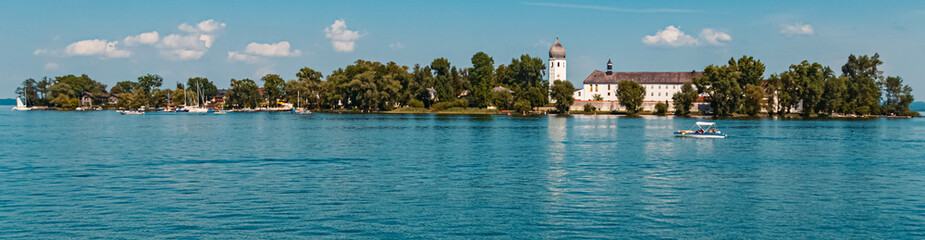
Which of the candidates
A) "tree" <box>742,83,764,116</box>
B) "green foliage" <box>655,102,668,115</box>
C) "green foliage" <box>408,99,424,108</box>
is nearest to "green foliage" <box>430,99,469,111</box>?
"green foliage" <box>408,99,424,108</box>

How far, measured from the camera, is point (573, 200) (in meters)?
30.9

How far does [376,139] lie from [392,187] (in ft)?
135

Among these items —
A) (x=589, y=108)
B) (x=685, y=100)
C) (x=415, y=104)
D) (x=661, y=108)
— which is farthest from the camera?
(x=415, y=104)

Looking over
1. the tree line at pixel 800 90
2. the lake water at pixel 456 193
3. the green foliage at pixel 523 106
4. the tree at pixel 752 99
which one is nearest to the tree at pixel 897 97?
the tree line at pixel 800 90

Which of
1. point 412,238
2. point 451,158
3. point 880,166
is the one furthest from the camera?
point 451,158

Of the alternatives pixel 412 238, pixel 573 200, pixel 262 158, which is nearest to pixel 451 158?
pixel 262 158

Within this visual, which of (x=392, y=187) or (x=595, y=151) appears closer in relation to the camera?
(x=392, y=187)

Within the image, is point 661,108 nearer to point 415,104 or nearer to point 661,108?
point 661,108

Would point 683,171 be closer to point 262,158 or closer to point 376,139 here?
→ point 262,158

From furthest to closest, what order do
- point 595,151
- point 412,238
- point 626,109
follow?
point 626,109 → point 595,151 → point 412,238

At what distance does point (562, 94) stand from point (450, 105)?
3386 centimetres

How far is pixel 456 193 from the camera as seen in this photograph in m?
33.0

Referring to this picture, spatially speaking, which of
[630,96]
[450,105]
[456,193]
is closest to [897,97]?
[630,96]

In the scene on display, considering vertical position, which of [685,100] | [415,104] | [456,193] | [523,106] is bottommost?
[456,193]
